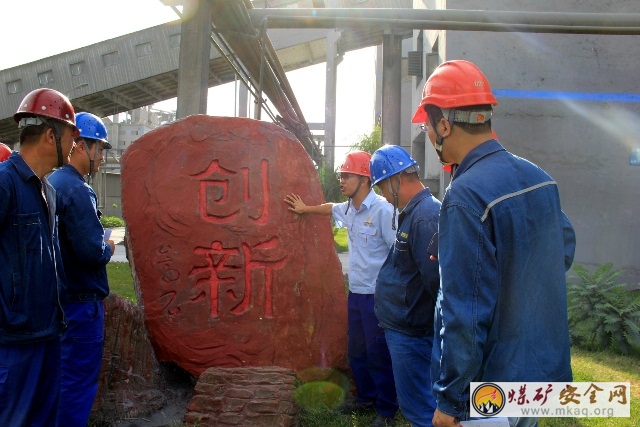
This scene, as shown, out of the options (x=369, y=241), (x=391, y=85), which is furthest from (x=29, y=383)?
(x=391, y=85)

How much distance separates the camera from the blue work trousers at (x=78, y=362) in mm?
2930

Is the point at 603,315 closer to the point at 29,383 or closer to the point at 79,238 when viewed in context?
the point at 79,238

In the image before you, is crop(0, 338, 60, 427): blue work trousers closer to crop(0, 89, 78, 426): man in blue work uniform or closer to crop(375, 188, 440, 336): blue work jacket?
crop(0, 89, 78, 426): man in blue work uniform

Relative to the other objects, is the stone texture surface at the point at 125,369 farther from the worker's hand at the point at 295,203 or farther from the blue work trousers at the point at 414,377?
the blue work trousers at the point at 414,377

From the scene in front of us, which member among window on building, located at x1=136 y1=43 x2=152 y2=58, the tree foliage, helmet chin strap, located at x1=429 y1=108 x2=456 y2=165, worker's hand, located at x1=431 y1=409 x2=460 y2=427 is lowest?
worker's hand, located at x1=431 y1=409 x2=460 y2=427

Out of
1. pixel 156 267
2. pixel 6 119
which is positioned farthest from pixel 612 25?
pixel 6 119

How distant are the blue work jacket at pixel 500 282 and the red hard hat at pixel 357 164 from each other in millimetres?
2351

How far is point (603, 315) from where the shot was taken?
17.8 ft

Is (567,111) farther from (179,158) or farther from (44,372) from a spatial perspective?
(44,372)

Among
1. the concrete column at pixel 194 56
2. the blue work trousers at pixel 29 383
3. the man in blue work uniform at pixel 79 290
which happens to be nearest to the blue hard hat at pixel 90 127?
the man in blue work uniform at pixel 79 290

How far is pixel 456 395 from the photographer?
1583 mm

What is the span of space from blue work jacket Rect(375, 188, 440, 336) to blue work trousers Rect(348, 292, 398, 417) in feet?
2.72

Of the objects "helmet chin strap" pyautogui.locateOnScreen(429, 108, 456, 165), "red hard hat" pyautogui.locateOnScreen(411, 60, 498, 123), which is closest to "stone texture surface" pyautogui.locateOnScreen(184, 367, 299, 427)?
"helmet chin strap" pyautogui.locateOnScreen(429, 108, 456, 165)

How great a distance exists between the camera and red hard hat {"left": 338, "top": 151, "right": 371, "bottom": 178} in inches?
160
